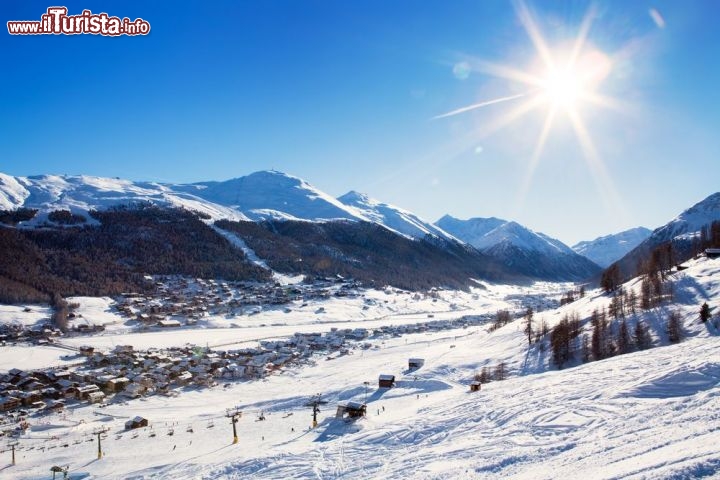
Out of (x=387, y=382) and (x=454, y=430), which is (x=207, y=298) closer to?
(x=387, y=382)

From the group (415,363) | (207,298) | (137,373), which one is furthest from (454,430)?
(207,298)

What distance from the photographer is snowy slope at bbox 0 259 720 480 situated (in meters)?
13.4

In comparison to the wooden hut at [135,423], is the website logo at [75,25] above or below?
above

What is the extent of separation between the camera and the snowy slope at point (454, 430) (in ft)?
43.8

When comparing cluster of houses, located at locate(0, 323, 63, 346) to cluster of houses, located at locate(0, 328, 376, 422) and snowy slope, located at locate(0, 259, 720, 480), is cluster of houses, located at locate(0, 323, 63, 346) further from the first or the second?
snowy slope, located at locate(0, 259, 720, 480)

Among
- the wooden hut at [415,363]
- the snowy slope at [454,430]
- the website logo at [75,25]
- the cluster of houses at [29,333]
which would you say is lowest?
the wooden hut at [415,363]

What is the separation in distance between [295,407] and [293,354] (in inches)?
1212

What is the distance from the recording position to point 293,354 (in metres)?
69.3

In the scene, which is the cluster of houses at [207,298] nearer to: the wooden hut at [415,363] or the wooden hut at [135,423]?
the wooden hut at [135,423]

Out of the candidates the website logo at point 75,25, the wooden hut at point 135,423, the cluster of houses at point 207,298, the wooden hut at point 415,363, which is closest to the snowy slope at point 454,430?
the wooden hut at point 135,423

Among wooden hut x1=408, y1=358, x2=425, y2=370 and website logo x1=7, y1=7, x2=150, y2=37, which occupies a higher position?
website logo x1=7, y1=7, x2=150, y2=37

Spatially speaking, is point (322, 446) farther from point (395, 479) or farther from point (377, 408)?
point (377, 408)

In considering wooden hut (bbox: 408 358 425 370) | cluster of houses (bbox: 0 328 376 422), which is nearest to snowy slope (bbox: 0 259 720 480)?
wooden hut (bbox: 408 358 425 370)

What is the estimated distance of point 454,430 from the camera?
1991cm
